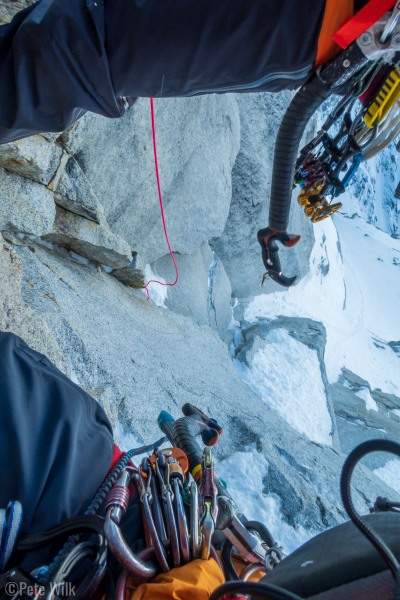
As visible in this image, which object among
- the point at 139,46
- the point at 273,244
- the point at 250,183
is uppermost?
the point at 250,183

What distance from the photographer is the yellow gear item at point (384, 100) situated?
161cm

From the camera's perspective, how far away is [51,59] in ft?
4.69

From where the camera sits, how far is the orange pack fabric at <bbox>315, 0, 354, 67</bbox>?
4.40ft

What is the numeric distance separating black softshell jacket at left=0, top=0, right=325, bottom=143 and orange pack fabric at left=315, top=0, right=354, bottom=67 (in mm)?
36

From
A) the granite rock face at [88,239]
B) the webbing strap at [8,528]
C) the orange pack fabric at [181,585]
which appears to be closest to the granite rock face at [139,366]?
the granite rock face at [88,239]

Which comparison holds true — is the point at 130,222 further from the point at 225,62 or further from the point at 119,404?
the point at 225,62

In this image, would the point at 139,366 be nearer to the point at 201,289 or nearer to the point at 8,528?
the point at 8,528

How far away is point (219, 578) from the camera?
0.97 m

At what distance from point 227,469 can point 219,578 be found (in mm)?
2596

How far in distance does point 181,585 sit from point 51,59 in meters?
1.65

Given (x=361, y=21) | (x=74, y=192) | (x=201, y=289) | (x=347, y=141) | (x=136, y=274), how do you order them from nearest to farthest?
1. (x=361, y=21)
2. (x=347, y=141)
3. (x=74, y=192)
4. (x=136, y=274)
5. (x=201, y=289)

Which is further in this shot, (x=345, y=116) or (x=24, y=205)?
(x=24, y=205)

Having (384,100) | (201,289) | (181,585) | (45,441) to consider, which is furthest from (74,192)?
(201,289)

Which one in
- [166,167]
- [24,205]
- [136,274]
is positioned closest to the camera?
[24,205]
